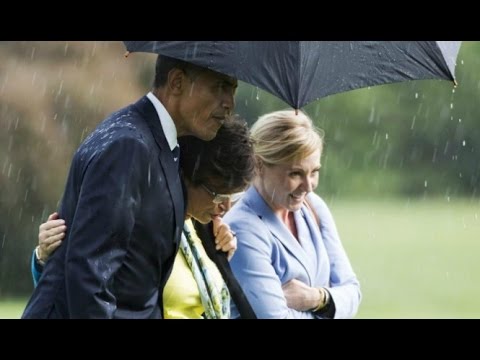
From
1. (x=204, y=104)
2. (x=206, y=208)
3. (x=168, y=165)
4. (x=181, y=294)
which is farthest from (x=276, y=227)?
(x=168, y=165)

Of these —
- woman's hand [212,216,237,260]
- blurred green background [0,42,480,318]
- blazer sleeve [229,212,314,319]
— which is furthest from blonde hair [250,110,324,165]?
blurred green background [0,42,480,318]

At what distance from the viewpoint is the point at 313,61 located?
357 centimetres

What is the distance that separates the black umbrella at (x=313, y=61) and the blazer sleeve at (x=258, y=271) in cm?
62

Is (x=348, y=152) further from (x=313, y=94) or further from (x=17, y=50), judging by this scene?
(x=313, y=94)

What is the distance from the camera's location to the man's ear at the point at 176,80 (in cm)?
346

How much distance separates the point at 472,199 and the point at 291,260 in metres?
27.2

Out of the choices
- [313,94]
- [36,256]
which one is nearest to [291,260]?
[313,94]

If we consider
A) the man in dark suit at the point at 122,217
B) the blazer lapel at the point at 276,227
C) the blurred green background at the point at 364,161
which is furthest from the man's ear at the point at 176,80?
the blurred green background at the point at 364,161

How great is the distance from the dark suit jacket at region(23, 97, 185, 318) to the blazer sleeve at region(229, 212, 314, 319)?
0.55 m

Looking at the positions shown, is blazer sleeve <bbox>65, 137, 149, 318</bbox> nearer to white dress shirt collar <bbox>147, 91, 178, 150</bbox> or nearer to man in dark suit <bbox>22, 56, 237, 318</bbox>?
man in dark suit <bbox>22, 56, 237, 318</bbox>

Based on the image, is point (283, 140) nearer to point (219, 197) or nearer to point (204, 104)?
point (219, 197)

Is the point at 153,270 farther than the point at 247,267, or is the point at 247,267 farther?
the point at 247,267

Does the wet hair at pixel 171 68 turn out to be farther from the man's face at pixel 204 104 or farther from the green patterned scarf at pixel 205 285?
the green patterned scarf at pixel 205 285

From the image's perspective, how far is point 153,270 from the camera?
10.6 feet
